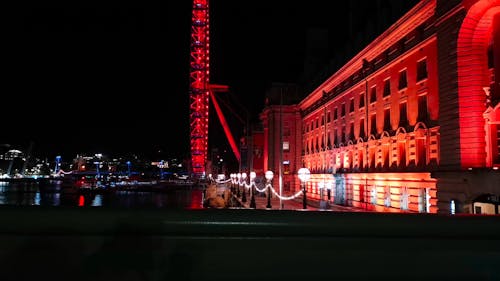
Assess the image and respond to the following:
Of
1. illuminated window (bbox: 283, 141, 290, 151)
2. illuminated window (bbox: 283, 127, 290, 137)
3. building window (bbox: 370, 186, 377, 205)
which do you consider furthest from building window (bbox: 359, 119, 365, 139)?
illuminated window (bbox: 283, 127, 290, 137)

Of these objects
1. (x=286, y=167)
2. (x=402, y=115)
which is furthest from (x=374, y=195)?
(x=286, y=167)

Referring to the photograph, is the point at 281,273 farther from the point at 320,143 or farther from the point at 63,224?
the point at 320,143

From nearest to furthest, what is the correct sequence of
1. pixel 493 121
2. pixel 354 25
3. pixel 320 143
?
pixel 493 121 < pixel 354 25 < pixel 320 143

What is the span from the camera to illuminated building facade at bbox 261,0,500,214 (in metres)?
23.9

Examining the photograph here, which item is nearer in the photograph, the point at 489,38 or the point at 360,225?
the point at 360,225

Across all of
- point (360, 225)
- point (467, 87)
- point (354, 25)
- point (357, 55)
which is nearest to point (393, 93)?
point (357, 55)

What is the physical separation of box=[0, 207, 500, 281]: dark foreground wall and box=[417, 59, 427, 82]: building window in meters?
30.9

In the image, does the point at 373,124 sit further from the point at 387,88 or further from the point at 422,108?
the point at 422,108

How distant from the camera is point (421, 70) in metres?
31.9

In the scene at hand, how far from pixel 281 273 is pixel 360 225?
0.52 m

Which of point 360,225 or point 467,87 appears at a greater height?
point 467,87

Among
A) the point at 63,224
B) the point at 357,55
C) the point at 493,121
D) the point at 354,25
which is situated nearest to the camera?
the point at 63,224

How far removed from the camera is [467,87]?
24672 millimetres

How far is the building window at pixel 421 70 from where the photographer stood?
103 ft
